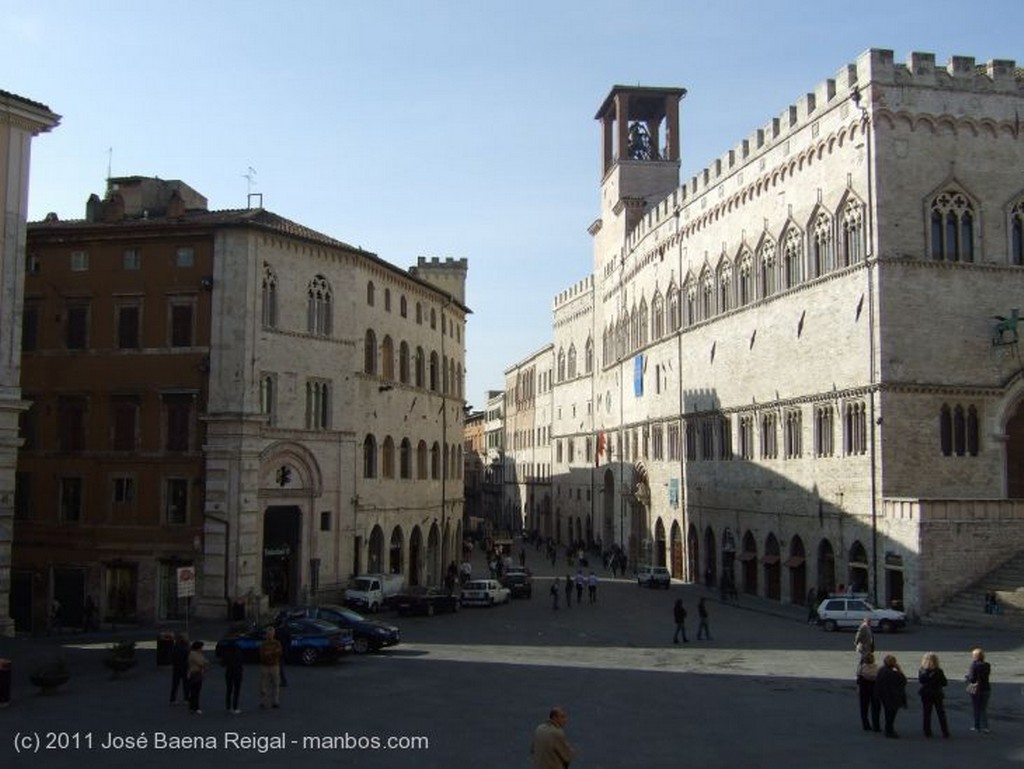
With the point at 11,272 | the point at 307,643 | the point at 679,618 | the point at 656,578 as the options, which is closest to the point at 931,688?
the point at 679,618

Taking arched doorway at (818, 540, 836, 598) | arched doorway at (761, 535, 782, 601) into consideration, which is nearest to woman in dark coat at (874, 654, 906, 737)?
arched doorway at (818, 540, 836, 598)

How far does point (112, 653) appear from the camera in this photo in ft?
85.8

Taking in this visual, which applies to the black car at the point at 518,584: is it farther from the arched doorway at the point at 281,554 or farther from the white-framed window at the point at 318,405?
the white-framed window at the point at 318,405

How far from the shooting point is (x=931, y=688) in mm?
18438

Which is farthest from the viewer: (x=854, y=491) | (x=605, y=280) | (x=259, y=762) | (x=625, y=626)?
(x=605, y=280)

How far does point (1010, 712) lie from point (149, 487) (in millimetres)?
31336

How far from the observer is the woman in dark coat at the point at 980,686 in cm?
1866

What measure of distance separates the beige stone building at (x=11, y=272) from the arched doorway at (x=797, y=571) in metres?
30.7

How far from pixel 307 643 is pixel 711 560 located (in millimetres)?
33651

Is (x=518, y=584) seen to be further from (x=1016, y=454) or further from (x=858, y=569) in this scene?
(x=1016, y=454)

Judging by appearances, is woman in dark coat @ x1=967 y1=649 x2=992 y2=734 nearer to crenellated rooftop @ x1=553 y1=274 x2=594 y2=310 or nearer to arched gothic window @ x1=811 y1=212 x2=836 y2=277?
arched gothic window @ x1=811 y1=212 x2=836 y2=277

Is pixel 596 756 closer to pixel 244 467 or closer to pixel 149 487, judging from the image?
pixel 244 467

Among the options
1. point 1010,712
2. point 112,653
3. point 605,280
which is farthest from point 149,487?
point 605,280

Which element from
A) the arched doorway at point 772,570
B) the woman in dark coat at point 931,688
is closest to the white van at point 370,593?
the arched doorway at point 772,570
